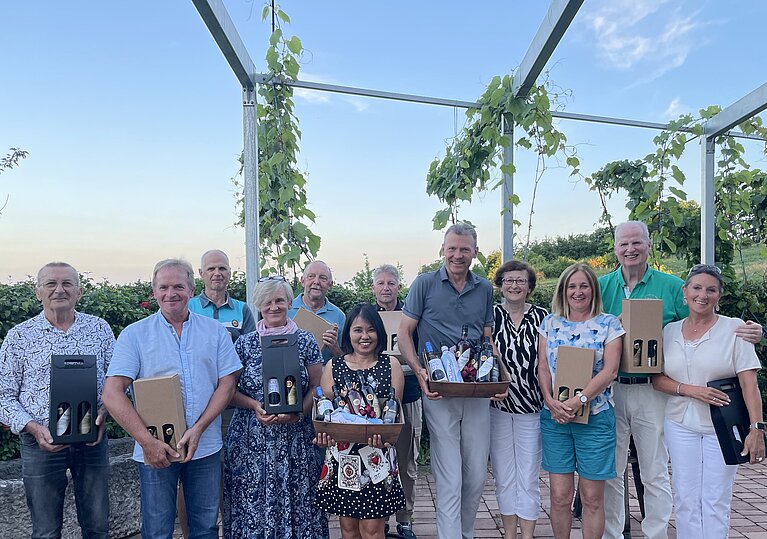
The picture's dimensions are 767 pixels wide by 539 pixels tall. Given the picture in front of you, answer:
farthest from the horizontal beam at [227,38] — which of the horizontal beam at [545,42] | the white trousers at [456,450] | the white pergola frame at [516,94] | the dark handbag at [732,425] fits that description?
the dark handbag at [732,425]

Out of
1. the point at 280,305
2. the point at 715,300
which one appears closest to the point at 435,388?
the point at 280,305

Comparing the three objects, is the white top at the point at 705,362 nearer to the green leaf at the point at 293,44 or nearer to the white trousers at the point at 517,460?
the white trousers at the point at 517,460

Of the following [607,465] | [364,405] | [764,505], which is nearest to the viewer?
[364,405]

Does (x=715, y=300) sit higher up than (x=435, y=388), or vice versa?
(x=715, y=300)

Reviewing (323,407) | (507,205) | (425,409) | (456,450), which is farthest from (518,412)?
(507,205)

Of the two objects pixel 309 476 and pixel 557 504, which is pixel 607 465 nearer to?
pixel 557 504

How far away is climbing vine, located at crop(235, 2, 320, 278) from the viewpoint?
15.2 ft

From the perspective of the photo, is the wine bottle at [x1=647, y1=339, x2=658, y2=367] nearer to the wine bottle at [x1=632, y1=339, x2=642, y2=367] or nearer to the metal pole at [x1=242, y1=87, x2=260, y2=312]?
the wine bottle at [x1=632, y1=339, x2=642, y2=367]

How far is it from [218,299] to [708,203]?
15.0ft

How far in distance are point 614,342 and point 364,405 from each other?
52.4 inches

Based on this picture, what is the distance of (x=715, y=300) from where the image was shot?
2762mm

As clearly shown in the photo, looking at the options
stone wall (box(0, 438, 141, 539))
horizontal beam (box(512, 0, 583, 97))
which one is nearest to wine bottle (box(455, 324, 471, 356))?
horizontal beam (box(512, 0, 583, 97))

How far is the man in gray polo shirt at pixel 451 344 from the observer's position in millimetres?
2959

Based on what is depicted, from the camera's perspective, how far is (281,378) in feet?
8.24
